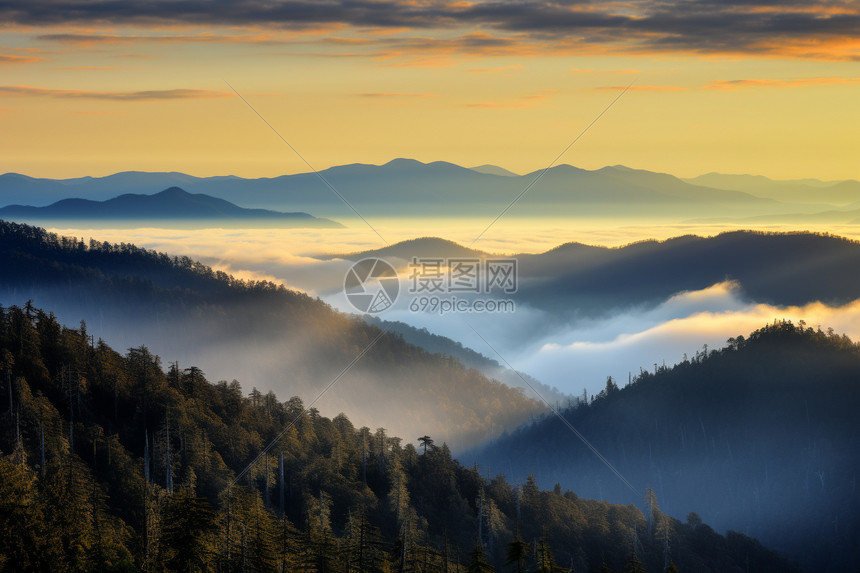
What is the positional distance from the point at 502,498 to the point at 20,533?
4038 inches

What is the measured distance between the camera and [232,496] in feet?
325

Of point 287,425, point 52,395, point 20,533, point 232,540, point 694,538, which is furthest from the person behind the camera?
point 694,538

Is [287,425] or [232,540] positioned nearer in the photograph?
[232,540]

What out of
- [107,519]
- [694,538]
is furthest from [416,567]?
[694,538]

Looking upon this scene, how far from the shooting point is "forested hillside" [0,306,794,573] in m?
73.0

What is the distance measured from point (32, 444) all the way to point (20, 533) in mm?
42363

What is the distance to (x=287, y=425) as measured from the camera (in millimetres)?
153750

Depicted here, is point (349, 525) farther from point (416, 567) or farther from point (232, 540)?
point (232, 540)

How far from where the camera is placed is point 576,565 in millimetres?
143625

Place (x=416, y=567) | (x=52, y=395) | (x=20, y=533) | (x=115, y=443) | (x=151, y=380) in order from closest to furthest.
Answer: (x=20, y=533)
(x=416, y=567)
(x=115, y=443)
(x=52, y=395)
(x=151, y=380)

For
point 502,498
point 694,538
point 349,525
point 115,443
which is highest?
point 115,443

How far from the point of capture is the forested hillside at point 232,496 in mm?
73000

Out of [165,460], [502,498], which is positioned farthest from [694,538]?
[165,460]

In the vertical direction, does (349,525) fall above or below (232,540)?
below
